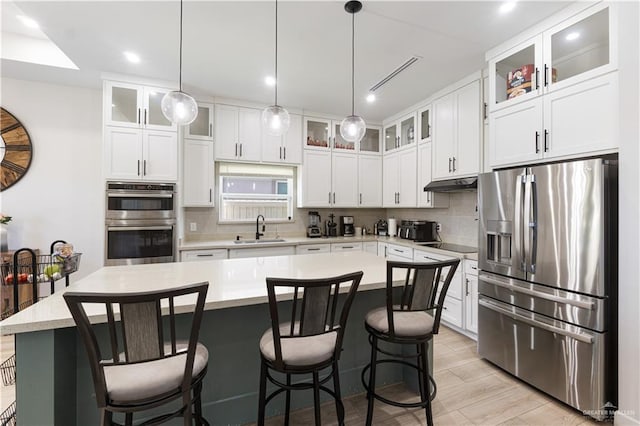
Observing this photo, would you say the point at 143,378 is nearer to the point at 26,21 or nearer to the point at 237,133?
the point at 237,133

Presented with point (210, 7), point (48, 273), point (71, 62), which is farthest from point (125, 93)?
point (48, 273)

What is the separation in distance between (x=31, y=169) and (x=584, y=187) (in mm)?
5426

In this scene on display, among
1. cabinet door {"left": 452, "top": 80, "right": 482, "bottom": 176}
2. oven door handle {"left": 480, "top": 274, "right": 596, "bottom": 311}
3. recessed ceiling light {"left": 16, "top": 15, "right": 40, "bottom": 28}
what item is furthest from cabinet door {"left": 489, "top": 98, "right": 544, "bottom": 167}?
recessed ceiling light {"left": 16, "top": 15, "right": 40, "bottom": 28}

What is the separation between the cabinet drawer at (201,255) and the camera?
3367 millimetres

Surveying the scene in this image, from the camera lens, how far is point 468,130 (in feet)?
10.4

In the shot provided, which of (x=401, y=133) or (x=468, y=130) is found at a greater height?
(x=401, y=133)

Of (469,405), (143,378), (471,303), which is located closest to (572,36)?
(471,303)

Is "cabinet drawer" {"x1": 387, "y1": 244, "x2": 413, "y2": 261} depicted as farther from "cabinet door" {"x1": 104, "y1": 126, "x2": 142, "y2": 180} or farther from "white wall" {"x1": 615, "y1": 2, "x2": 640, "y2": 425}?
"cabinet door" {"x1": 104, "y1": 126, "x2": 142, "y2": 180}

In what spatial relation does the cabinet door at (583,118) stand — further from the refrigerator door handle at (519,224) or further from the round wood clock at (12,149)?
the round wood clock at (12,149)

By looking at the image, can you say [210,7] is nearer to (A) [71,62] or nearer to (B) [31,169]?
(A) [71,62]

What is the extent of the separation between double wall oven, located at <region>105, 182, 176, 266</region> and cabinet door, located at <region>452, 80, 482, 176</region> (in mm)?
3419

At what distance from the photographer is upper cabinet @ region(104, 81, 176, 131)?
3.09 meters

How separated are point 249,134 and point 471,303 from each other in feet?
11.4

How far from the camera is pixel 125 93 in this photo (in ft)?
10.4
